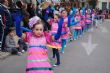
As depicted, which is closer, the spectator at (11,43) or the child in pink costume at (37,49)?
the child in pink costume at (37,49)

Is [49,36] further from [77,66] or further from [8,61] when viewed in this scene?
[8,61]

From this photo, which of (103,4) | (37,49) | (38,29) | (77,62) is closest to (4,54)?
(77,62)

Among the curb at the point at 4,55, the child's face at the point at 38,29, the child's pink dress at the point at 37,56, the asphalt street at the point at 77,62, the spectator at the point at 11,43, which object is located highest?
the child's face at the point at 38,29

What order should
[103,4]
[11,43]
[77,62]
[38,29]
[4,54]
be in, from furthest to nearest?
[103,4]
[11,43]
[4,54]
[77,62]
[38,29]

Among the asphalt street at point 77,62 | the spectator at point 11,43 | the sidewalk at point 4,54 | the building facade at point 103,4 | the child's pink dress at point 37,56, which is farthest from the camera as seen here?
the building facade at point 103,4

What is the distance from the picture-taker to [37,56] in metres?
5.94

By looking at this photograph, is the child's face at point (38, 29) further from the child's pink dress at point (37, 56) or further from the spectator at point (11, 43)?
the spectator at point (11, 43)

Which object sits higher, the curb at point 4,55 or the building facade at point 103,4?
the building facade at point 103,4

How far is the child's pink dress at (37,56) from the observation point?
230 inches

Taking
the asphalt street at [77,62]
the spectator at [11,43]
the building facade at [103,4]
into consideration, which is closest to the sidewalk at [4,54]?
the asphalt street at [77,62]

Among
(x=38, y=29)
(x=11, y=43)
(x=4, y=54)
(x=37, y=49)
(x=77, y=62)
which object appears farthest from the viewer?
(x=11, y=43)

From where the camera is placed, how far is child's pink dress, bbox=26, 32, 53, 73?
584 centimetres

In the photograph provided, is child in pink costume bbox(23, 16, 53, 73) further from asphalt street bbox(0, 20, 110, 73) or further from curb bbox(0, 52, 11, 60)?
curb bbox(0, 52, 11, 60)

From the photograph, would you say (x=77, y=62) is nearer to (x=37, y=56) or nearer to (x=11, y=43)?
(x=11, y=43)
